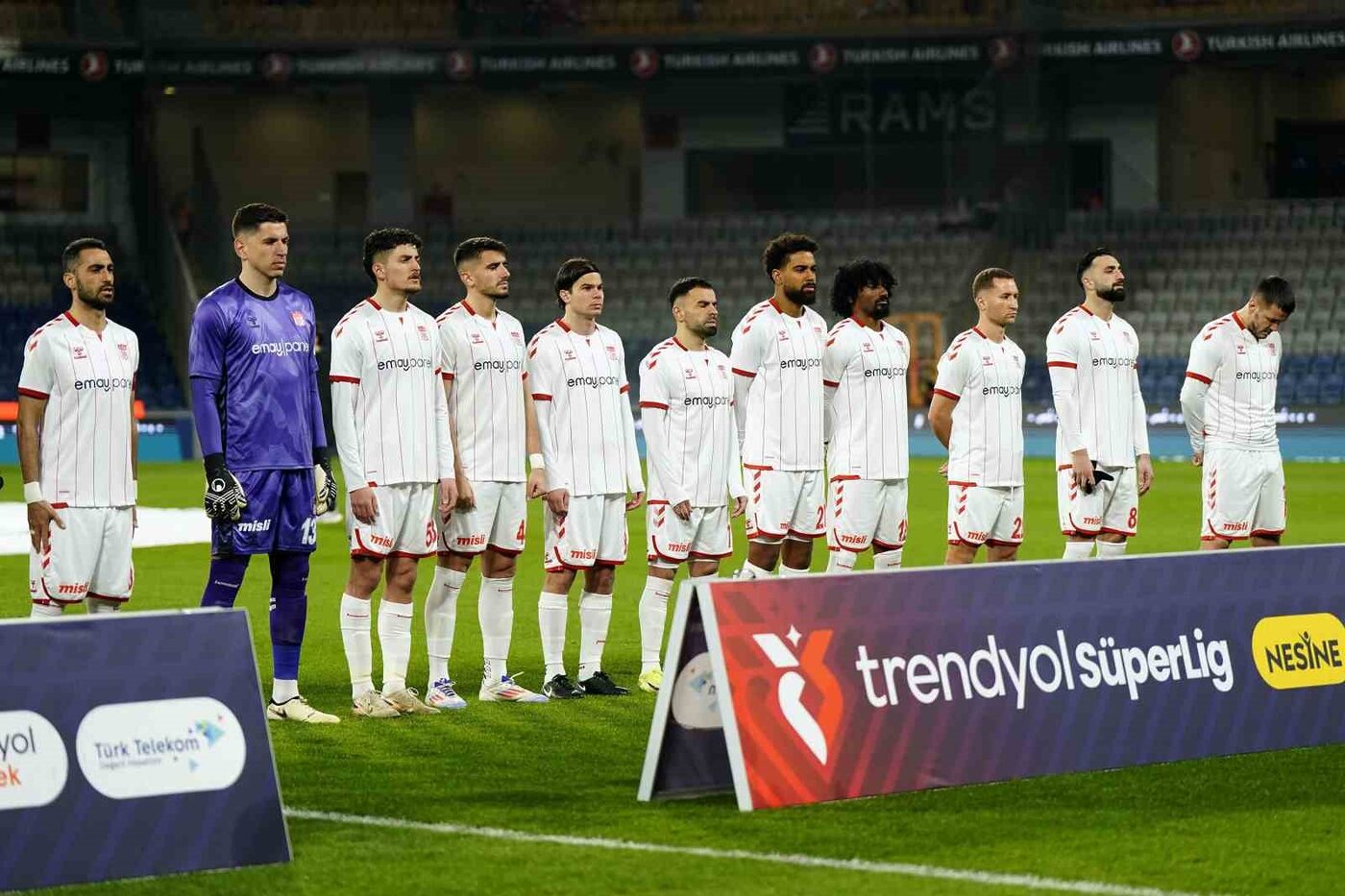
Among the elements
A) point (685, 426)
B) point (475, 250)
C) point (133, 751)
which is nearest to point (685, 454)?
point (685, 426)

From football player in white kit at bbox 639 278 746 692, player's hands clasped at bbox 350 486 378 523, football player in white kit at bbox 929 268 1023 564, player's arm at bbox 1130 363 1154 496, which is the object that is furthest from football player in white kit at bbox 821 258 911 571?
player's hands clasped at bbox 350 486 378 523

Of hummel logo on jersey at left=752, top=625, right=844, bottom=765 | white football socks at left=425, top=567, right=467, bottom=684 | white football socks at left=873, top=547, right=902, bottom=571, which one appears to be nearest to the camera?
hummel logo on jersey at left=752, top=625, right=844, bottom=765

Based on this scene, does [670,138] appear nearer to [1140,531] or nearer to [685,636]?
[1140,531]

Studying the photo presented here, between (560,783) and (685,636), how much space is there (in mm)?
1007

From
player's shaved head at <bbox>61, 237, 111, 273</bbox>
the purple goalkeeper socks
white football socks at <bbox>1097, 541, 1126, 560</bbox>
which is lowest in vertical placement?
white football socks at <bbox>1097, 541, 1126, 560</bbox>

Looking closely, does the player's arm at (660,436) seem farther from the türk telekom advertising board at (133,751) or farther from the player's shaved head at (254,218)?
the türk telekom advertising board at (133,751)

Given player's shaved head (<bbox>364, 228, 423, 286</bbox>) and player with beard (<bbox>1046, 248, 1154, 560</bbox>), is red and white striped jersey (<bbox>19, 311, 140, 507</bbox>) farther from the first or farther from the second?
player with beard (<bbox>1046, 248, 1154, 560</bbox>)

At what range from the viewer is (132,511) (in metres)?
8.51

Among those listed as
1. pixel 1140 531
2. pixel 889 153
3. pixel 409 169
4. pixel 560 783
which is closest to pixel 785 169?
pixel 889 153

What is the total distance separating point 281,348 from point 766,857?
3570mm

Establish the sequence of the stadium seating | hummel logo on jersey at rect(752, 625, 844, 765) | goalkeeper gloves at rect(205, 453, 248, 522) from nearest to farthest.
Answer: hummel logo on jersey at rect(752, 625, 844, 765) → goalkeeper gloves at rect(205, 453, 248, 522) → the stadium seating

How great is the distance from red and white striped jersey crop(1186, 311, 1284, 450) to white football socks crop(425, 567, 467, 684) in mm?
4576

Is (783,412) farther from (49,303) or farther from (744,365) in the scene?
(49,303)

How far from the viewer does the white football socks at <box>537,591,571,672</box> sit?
9.36 metres
